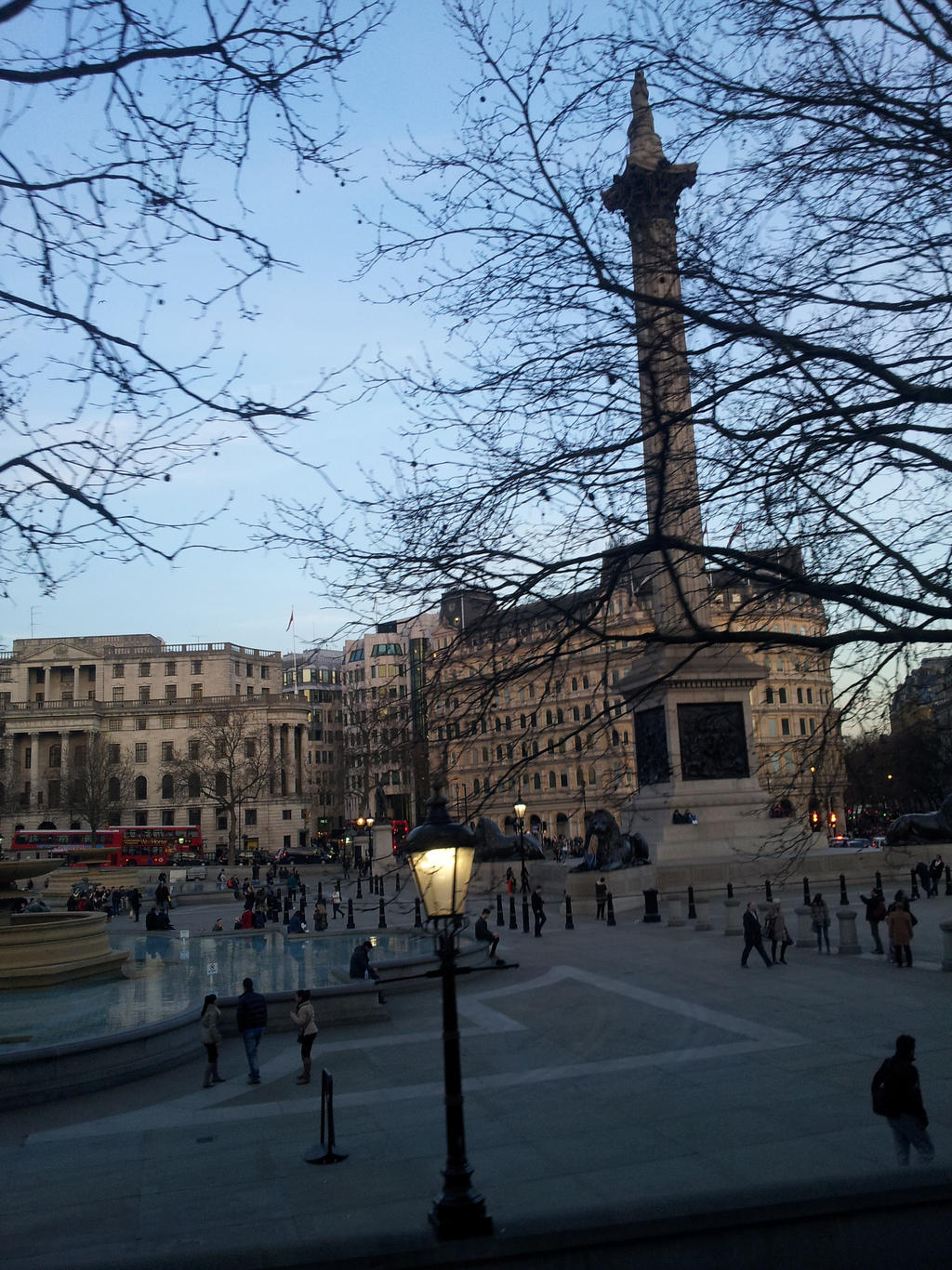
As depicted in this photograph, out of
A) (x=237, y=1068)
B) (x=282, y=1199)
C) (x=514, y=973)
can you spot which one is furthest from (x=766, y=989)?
(x=282, y=1199)

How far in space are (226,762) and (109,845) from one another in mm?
33969

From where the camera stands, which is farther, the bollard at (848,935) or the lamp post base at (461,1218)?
the bollard at (848,935)

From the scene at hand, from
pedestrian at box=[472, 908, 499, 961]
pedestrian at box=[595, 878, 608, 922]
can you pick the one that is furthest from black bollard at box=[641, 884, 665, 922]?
pedestrian at box=[472, 908, 499, 961]

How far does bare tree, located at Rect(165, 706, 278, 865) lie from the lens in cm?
9088

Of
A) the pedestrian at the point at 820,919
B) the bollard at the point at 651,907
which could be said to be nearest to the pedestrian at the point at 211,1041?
the pedestrian at the point at 820,919

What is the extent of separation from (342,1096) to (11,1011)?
680cm

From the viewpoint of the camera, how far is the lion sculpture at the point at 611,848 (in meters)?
35.4

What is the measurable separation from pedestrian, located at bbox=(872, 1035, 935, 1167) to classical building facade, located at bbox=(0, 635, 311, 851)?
99.7 m

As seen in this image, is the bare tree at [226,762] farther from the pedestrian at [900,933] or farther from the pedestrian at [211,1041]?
the pedestrian at [211,1041]

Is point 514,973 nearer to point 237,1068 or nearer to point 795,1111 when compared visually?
point 237,1068

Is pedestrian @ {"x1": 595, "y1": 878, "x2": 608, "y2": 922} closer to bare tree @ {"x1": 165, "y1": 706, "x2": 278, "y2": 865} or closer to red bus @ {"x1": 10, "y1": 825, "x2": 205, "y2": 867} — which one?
red bus @ {"x1": 10, "y1": 825, "x2": 205, "y2": 867}

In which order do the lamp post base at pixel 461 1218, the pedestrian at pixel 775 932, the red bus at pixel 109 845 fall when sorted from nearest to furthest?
the lamp post base at pixel 461 1218, the pedestrian at pixel 775 932, the red bus at pixel 109 845

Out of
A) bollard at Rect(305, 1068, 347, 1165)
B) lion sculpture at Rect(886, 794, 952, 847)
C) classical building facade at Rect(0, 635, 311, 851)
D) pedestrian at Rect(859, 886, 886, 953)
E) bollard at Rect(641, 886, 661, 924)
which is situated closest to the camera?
bollard at Rect(305, 1068, 347, 1165)

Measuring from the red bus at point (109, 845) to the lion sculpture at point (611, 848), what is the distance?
39075mm
